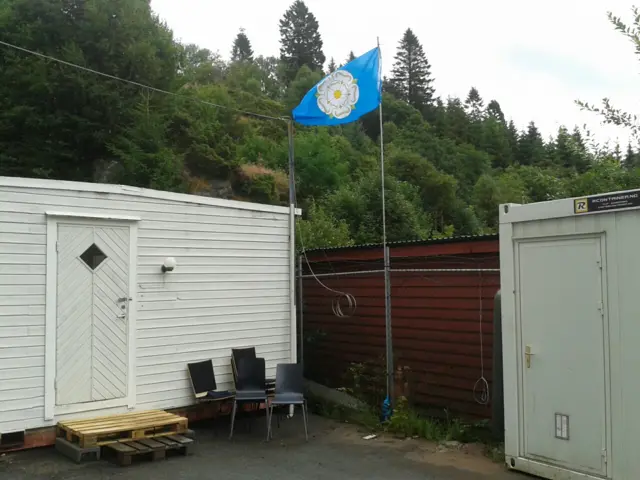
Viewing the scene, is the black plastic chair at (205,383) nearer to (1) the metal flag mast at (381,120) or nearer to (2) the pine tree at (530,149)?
(1) the metal flag mast at (381,120)

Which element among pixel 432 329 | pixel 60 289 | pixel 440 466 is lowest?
pixel 440 466

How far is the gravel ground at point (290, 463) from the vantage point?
539cm

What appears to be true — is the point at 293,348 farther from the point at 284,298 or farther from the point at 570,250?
the point at 570,250

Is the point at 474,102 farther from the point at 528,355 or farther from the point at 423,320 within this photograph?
the point at 528,355

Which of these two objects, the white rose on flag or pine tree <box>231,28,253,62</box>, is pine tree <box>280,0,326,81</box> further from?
the white rose on flag

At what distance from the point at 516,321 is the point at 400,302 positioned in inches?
101

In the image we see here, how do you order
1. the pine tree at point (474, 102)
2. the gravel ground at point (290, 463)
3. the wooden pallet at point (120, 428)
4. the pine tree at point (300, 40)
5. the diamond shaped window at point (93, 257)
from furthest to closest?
the pine tree at point (474, 102) → the pine tree at point (300, 40) → the diamond shaped window at point (93, 257) → the wooden pallet at point (120, 428) → the gravel ground at point (290, 463)

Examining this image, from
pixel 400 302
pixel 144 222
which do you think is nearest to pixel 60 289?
pixel 144 222

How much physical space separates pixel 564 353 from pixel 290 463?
270 centimetres

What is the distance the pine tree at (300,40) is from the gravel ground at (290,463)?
199 feet

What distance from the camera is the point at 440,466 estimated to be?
569 cm

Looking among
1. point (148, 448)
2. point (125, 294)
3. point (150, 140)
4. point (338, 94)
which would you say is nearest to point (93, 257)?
point (125, 294)

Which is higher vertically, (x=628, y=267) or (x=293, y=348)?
(x=628, y=267)

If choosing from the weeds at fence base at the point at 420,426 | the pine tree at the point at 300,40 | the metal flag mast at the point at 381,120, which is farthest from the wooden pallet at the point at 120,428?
the pine tree at the point at 300,40
